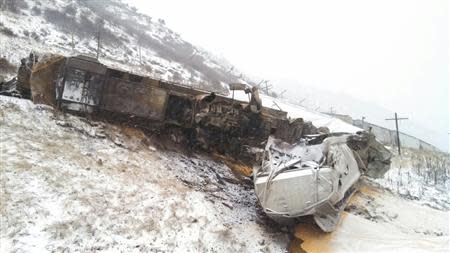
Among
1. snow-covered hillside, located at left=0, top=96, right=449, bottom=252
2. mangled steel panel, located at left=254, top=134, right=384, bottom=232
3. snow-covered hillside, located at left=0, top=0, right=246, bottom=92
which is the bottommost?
snow-covered hillside, located at left=0, top=96, right=449, bottom=252

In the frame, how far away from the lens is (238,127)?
10.5m

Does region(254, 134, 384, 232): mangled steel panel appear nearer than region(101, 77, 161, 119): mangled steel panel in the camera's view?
Yes

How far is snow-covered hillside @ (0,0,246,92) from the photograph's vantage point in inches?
763

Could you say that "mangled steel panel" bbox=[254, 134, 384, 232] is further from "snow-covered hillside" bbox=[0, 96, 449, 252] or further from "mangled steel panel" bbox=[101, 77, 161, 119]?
"mangled steel panel" bbox=[101, 77, 161, 119]

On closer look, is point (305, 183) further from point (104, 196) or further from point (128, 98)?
point (128, 98)

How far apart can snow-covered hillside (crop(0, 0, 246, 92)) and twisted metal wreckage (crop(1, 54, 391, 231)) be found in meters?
6.81

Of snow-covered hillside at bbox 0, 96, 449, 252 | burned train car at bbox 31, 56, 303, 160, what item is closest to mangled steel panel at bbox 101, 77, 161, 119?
burned train car at bbox 31, 56, 303, 160

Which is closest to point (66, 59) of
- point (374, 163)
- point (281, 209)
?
point (281, 209)

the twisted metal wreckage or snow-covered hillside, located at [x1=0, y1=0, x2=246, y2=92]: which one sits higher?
snow-covered hillside, located at [x1=0, y1=0, x2=246, y2=92]

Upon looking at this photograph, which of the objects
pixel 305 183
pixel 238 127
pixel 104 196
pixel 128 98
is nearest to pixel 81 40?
pixel 128 98

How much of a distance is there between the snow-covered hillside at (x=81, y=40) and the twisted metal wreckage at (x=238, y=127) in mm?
6811

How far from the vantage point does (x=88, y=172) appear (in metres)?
6.33

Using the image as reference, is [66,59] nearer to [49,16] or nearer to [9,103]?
[9,103]

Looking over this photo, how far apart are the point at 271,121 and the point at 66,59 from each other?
588cm
